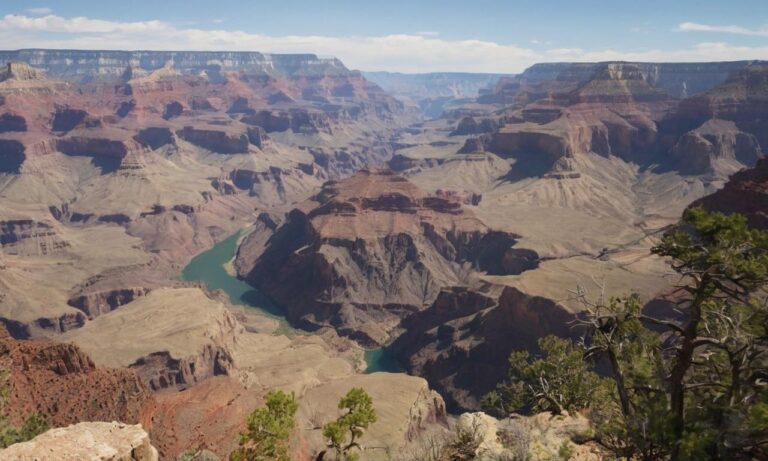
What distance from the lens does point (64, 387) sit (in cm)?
4544

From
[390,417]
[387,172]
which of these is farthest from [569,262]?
[387,172]

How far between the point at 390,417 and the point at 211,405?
960 inches

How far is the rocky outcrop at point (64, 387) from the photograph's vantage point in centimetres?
4278

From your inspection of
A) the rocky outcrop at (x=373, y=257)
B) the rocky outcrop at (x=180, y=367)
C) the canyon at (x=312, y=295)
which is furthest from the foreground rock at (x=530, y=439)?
the rocky outcrop at (x=373, y=257)

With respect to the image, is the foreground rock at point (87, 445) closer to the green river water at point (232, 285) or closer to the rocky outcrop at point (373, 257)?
the green river water at point (232, 285)

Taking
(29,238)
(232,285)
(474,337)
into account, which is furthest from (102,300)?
(474,337)

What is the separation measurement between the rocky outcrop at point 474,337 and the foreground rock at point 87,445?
67.7m

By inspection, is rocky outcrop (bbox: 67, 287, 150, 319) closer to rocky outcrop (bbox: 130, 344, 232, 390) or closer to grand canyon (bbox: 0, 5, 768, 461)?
grand canyon (bbox: 0, 5, 768, 461)

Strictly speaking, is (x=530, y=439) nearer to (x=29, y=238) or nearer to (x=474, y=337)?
(x=474, y=337)

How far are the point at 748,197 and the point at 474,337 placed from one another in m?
52.3

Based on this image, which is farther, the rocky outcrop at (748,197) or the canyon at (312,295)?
the rocky outcrop at (748,197)

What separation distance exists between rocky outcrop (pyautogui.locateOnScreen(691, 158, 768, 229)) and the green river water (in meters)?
63.9

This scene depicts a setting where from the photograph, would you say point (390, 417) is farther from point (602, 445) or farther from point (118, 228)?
point (118, 228)

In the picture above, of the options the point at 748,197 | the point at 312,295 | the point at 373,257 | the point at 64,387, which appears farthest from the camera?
the point at 373,257
